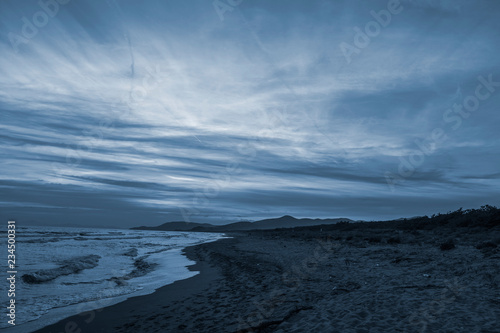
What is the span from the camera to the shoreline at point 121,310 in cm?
841

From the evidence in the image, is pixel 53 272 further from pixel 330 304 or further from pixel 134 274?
pixel 330 304

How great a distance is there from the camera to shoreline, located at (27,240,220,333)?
8.41 meters

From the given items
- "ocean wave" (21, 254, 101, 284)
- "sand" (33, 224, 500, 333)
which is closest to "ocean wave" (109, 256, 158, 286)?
"ocean wave" (21, 254, 101, 284)

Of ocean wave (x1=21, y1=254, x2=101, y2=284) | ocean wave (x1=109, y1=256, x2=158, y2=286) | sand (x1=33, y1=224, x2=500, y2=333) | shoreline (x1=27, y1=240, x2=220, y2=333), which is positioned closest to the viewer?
sand (x1=33, y1=224, x2=500, y2=333)

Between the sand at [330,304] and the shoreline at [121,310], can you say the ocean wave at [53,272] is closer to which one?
the shoreline at [121,310]

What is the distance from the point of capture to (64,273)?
679 inches

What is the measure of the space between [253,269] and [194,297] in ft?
20.2

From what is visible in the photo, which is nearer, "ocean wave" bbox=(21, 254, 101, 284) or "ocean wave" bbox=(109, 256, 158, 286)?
"ocean wave" bbox=(21, 254, 101, 284)

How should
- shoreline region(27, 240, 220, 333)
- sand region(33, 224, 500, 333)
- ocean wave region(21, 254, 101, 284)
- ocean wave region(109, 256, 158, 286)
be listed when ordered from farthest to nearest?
ocean wave region(109, 256, 158, 286), ocean wave region(21, 254, 101, 284), shoreline region(27, 240, 220, 333), sand region(33, 224, 500, 333)

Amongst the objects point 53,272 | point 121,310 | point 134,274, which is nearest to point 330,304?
point 121,310

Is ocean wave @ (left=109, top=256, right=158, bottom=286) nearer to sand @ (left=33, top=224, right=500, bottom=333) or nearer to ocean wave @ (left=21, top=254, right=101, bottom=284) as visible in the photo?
ocean wave @ (left=21, top=254, right=101, bottom=284)

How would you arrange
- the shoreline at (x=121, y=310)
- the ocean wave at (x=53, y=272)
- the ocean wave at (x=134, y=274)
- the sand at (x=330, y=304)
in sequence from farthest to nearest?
the ocean wave at (x=134, y=274)
the ocean wave at (x=53, y=272)
the shoreline at (x=121, y=310)
the sand at (x=330, y=304)

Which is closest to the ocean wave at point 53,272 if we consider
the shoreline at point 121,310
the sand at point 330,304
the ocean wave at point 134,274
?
the ocean wave at point 134,274

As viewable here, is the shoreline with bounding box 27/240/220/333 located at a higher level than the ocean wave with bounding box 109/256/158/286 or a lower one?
higher
